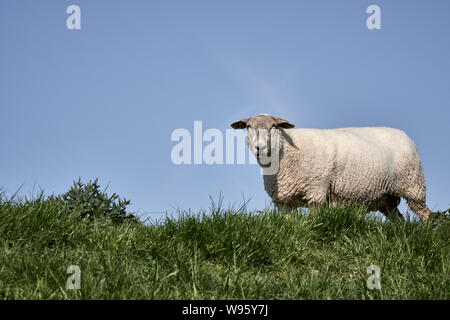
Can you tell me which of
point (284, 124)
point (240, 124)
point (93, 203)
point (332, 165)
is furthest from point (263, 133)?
point (93, 203)

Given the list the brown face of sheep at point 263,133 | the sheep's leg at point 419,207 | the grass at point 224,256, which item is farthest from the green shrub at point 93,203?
the sheep's leg at point 419,207

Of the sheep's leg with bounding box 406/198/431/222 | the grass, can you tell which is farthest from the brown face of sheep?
the sheep's leg with bounding box 406/198/431/222

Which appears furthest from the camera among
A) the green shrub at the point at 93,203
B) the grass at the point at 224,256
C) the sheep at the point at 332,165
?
the sheep at the point at 332,165

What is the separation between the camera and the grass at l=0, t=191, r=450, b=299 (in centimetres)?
453

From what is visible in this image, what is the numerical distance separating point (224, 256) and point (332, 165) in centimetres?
409

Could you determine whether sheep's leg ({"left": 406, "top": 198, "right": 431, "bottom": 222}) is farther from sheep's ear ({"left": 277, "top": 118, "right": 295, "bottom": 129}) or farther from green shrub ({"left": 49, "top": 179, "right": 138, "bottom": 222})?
green shrub ({"left": 49, "top": 179, "right": 138, "bottom": 222})

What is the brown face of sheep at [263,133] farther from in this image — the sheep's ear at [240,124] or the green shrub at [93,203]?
the green shrub at [93,203]

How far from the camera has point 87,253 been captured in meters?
5.41

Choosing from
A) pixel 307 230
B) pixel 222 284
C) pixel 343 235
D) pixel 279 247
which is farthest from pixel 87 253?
pixel 343 235

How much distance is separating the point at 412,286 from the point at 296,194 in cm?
398

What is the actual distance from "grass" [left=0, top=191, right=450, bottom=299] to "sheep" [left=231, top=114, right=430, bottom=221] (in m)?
1.81

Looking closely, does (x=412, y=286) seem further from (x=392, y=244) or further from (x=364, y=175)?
(x=364, y=175)

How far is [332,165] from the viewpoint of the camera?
8.84m

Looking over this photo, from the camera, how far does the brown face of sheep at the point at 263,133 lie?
324 inches
